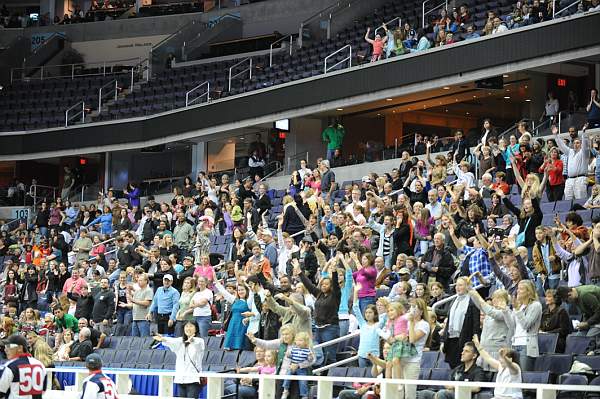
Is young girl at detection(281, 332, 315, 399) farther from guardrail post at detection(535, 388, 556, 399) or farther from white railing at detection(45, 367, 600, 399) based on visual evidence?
guardrail post at detection(535, 388, 556, 399)

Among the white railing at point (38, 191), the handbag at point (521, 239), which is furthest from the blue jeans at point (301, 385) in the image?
the white railing at point (38, 191)

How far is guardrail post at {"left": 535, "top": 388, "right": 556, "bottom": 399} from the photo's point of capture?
1030 cm

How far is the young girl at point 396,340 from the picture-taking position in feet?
39.6

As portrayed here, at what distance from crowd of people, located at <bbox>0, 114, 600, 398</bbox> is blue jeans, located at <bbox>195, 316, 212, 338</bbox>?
0.07 feet

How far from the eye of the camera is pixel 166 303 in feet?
58.4

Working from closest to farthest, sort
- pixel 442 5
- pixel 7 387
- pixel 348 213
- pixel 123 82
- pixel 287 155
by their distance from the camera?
pixel 7 387, pixel 348 213, pixel 442 5, pixel 287 155, pixel 123 82

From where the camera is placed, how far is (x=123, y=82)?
37.2 metres

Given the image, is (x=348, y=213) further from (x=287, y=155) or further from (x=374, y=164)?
(x=287, y=155)

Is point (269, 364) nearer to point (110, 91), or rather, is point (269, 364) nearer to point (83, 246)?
point (83, 246)

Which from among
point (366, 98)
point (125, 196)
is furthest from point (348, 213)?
point (125, 196)

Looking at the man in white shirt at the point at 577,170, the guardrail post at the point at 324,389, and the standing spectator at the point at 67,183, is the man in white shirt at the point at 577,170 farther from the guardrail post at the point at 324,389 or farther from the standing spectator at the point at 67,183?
the standing spectator at the point at 67,183

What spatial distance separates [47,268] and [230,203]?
398 cm

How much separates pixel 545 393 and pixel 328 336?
4579mm

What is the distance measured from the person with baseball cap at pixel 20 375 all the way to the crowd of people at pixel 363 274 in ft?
8.18
